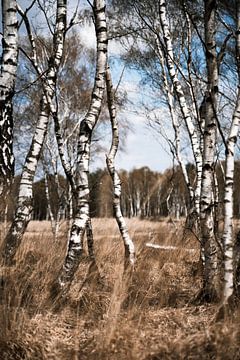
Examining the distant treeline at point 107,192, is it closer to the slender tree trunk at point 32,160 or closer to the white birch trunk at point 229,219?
the slender tree trunk at point 32,160

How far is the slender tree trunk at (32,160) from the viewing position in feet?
14.6

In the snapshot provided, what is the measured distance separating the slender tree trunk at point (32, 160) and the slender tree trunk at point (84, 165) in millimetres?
1073

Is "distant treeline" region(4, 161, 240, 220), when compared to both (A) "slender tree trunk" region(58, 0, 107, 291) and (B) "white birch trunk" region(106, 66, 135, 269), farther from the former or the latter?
(A) "slender tree trunk" region(58, 0, 107, 291)

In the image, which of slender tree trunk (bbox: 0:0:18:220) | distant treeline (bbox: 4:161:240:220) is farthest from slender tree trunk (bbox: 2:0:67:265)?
slender tree trunk (bbox: 0:0:18:220)

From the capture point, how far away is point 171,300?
3352mm

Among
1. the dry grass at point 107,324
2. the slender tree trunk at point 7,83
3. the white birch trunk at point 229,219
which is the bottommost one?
the dry grass at point 107,324

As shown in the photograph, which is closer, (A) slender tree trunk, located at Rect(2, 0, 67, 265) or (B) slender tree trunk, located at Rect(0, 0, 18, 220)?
(B) slender tree trunk, located at Rect(0, 0, 18, 220)

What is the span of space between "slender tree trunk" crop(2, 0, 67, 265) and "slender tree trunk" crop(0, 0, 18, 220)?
550 millimetres

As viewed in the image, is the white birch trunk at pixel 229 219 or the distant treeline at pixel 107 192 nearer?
the white birch trunk at pixel 229 219

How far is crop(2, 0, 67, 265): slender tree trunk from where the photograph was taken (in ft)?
14.6

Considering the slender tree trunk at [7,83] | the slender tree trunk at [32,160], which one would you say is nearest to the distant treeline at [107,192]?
the slender tree trunk at [32,160]

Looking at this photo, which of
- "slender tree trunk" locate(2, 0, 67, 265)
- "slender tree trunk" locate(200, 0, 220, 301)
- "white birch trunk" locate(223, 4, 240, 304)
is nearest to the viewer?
"white birch trunk" locate(223, 4, 240, 304)

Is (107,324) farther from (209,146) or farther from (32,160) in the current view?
(32,160)

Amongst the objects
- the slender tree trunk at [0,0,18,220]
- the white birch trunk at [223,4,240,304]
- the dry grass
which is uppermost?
the slender tree trunk at [0,0,18,220]
